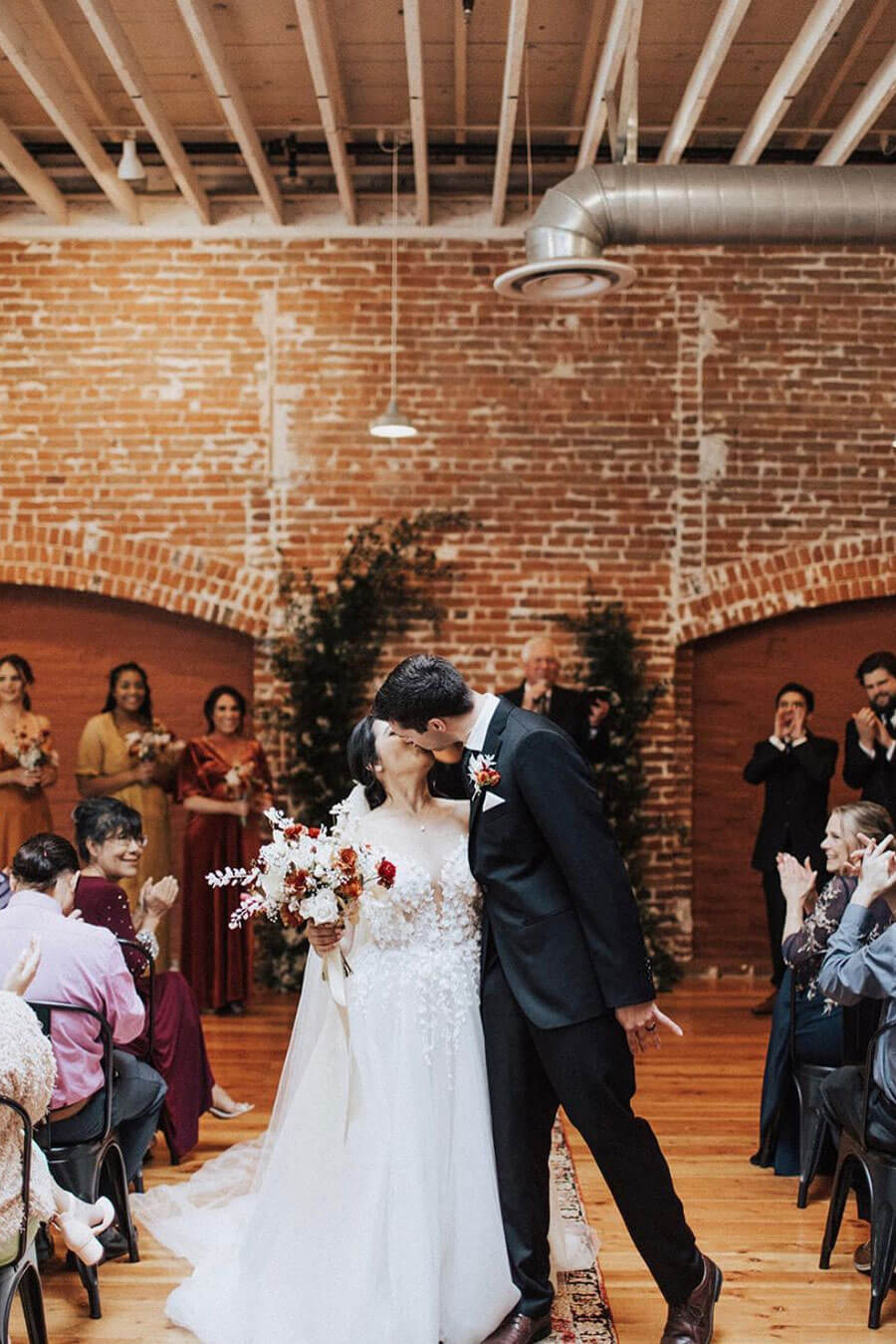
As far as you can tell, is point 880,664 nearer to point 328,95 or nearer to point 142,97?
point 328,95

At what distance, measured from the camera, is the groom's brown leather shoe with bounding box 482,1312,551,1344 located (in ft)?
11.6

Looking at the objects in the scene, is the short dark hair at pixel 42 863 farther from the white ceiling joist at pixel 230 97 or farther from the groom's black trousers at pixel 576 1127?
the white ceiling joist at pixel 230 97

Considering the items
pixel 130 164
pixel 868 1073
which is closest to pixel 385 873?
pixel 868 1073

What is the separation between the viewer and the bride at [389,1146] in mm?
3545

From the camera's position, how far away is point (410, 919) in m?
3.84

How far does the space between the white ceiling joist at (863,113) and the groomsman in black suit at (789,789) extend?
277 centimetres

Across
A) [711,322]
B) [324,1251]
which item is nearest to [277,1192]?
[324,1251]

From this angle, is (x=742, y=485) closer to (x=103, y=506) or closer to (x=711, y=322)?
(x=711, y=322)

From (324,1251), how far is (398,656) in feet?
18.1

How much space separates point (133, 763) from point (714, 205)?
410cm

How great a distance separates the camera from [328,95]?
684 centimetres

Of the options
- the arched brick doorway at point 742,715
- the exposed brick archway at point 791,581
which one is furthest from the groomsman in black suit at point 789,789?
the arched brick doorway at point 742,715

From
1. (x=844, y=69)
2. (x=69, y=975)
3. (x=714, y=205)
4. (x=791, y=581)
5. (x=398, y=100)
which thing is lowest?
(x=69, y=975)

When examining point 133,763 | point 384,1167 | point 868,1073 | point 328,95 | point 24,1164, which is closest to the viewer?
point 24,1164
